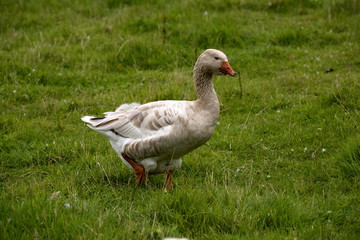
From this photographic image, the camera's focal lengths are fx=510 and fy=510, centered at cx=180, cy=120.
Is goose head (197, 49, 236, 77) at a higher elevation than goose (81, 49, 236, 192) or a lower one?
higher

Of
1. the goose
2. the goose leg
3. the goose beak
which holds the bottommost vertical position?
the goose leg

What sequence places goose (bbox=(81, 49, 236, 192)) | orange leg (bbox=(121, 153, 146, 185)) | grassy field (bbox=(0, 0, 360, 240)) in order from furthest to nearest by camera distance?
orange leg (bbox=(121, 153, 146, 185))
goose (bbox=(81, 49, 236, 192))
grassy field (bbox=(0, 0, 360, 240))

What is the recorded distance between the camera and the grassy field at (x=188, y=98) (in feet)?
16.2

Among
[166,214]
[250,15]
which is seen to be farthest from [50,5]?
[166,214]

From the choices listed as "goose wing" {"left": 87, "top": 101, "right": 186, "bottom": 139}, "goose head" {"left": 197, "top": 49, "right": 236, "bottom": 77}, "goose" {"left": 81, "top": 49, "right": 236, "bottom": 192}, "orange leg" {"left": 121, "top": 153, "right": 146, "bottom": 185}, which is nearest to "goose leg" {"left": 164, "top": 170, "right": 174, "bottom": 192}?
"goose" {"left": 81, "top": 49, "right": 236, "bottom": 192}

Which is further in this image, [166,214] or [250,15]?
[250,15]

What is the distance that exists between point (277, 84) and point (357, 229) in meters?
4.73

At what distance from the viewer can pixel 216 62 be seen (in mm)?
6141

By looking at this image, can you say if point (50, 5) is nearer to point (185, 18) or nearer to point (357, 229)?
point (185, 18)

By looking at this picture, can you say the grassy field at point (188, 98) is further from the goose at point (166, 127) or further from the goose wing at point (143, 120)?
the goose wing at point (143, 120)

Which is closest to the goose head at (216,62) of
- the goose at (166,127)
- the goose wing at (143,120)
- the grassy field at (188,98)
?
the goose at (166,127)

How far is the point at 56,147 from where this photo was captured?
7.07m

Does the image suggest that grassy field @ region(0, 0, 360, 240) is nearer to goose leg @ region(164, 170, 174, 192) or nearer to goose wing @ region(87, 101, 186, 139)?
goose leg @ region(164, 170, 174, 192)

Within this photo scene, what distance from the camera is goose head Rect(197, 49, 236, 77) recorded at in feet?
20.1
